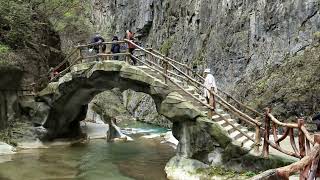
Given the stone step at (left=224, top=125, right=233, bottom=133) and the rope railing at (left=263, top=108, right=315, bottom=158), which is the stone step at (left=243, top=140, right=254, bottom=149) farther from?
the rope railing at (left=263, top=108, right=315, bottom=158)

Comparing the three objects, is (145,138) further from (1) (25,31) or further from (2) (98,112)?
(1) (25,31)

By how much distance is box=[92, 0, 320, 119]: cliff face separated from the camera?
22.9m

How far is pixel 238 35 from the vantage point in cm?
2920

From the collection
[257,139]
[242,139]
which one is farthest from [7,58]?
[257,139]

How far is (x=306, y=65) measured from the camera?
67.1 ft

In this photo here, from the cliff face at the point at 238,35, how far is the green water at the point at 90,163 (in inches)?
272

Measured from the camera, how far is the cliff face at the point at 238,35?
22.9 m

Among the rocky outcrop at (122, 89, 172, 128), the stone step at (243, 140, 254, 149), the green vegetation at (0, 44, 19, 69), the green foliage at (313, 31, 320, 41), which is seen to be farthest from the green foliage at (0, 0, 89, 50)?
the rocky outcrop at (122, 89, 172, 128)

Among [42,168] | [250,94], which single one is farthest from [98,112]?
[42,168]

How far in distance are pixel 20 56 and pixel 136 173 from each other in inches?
436

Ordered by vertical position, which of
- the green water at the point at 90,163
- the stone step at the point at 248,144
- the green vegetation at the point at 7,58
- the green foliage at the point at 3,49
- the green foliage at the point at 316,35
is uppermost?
the green foliage at the point at 316,35

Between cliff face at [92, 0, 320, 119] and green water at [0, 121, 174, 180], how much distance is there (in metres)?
6.90

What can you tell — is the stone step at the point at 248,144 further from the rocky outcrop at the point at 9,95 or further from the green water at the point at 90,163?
the rocky outcrop at the point at 9,95

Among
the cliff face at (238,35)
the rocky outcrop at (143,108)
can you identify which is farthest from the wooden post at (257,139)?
the rocky outcrop at (143,108)
